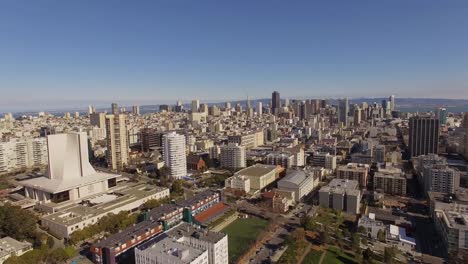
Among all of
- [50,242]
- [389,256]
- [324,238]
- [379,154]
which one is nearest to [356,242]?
[324,238]

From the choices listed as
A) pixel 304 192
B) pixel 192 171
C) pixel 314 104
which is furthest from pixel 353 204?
pixel 314 104

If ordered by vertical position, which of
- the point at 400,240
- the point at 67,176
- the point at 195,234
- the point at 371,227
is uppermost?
the point at 67,176

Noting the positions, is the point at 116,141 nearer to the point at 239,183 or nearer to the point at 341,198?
the point at 239,183

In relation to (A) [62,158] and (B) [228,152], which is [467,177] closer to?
(B) [228,152]

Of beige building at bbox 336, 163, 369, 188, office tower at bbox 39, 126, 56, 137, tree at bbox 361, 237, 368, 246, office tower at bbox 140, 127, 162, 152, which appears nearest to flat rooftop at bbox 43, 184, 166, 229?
tree at bbox 361, 237, 368, 246

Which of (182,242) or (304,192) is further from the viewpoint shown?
(304,192)

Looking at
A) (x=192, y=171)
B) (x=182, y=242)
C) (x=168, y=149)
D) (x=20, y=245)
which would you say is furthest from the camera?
(x=192, y=171)

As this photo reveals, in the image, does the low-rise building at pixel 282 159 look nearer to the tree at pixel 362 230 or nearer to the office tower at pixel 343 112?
the tree at pixel 362 230
